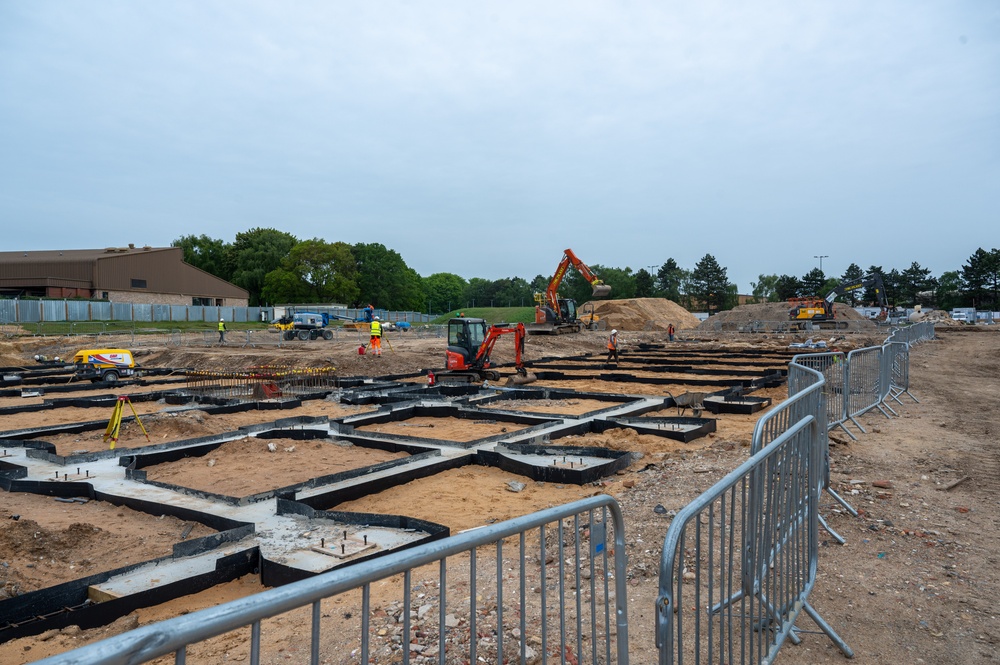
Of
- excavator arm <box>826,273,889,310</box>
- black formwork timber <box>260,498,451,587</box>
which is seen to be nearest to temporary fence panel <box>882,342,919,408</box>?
black formwork timber <box>260,498,451,587</box>

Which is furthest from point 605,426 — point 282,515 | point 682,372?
point 682,372

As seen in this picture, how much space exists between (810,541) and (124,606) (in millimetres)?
4991

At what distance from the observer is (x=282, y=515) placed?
23.2ft

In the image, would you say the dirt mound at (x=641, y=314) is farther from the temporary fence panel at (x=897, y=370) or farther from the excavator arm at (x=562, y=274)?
the temporary fence panel at (x=897, y=370)

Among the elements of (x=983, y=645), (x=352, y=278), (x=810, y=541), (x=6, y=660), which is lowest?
(x=6, y=660)

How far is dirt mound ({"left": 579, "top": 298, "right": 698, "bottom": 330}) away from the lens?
55.2 meters

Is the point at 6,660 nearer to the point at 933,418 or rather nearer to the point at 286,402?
the point at 286,402

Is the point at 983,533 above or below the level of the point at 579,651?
below

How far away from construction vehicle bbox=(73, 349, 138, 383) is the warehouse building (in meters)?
34.8

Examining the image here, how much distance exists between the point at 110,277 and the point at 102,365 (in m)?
37.2

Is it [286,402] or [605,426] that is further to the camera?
[286,402]

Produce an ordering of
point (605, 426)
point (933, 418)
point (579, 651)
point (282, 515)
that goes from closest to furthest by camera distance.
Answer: point (579, 651) → point (282, 515) → point (933, 418) → point (605, 426)

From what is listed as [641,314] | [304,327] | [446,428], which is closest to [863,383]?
[446,428]

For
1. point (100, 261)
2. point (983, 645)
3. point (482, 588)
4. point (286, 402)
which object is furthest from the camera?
point (100, 261)
